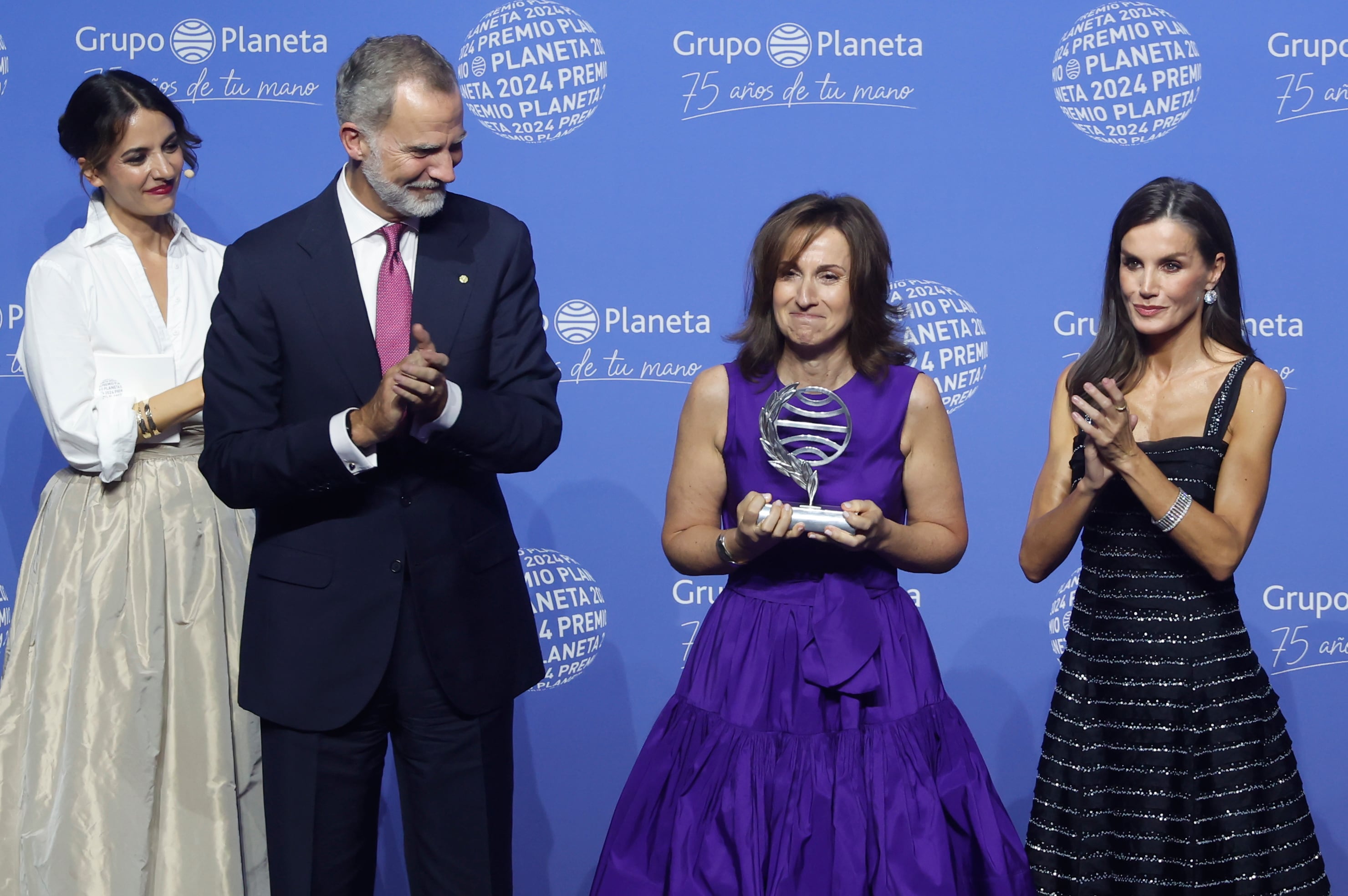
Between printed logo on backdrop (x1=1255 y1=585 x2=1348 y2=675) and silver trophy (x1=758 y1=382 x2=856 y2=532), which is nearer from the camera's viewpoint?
silver trophy (x1=758 y1=382 x2=856 y2=532)

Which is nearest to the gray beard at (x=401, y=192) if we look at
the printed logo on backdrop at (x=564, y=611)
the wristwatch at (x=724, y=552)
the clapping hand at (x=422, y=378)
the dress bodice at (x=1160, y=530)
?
the clapping hand at (x=422, y=378)

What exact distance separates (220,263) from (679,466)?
1.37 metres

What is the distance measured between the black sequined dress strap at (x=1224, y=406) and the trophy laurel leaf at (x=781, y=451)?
0.78 metres

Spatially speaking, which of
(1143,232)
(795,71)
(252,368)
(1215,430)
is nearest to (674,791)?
(252,368)

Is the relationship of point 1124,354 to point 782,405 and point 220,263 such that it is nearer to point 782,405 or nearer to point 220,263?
point 782,405

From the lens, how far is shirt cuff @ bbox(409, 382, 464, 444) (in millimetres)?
2154

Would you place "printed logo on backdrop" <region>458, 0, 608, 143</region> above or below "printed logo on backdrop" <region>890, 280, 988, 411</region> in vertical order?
above

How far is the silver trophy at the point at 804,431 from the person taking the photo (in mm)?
2277

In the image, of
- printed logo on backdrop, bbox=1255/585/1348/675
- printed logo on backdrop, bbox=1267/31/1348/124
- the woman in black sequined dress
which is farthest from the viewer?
printed logo on backdrop, bbox=1255/585/1348/675

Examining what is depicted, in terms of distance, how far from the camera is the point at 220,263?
3131 millimetres

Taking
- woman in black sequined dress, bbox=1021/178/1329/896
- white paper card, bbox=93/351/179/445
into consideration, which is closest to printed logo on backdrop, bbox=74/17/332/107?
white paper card, bbox=93/351/179/445

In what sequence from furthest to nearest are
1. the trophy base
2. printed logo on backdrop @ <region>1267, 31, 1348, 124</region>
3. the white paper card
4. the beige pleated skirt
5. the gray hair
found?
printed logo on backdrop @ <region>1267, 31, 1348, 124</region>
the white paper card
the beige pleated skirt
the gray hair
the trophy base

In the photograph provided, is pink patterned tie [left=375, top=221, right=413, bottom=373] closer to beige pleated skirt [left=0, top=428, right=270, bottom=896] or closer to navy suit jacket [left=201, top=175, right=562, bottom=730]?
navy suit jacket [left=201, top=175, right=562, bottom=730]

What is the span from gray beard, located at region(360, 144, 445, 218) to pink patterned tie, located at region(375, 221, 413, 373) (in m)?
0.07
